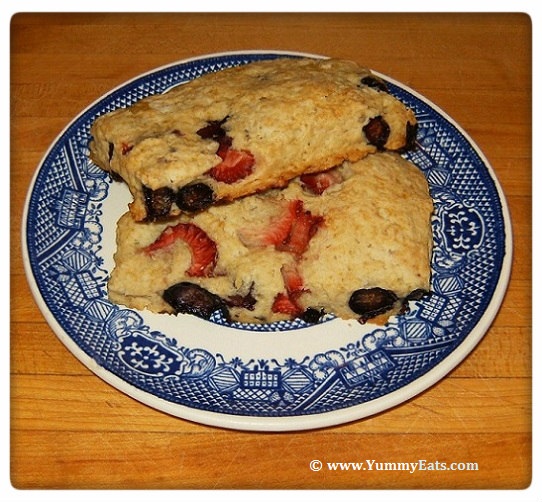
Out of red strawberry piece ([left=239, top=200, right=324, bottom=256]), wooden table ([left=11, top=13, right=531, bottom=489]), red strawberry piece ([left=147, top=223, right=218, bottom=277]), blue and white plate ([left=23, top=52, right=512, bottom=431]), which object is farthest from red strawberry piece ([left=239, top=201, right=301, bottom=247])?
wooden table ([left=11, top=13, right=531, bottom=489])

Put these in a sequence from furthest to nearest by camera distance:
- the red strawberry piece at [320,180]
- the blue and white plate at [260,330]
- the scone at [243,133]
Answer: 1. the red strawberry piece at [320,180]
2. the scone at [243,133]
3. the blue and white plate at [260,330]

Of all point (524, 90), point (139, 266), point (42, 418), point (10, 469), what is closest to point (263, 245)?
point (139, 266)

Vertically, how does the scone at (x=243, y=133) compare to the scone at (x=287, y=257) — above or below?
above

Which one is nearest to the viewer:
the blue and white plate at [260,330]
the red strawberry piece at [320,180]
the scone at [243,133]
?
the blue and white plate at [260,330]

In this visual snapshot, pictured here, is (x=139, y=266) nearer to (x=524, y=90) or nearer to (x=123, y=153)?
(x=123, y=153)

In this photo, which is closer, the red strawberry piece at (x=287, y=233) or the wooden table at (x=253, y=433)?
the wooden table at (x=253, y=433)

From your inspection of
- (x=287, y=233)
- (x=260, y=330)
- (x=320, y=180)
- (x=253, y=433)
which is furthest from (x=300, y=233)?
(x=253, y=433)

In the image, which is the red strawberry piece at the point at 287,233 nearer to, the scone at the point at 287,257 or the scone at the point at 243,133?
the scone at the point at 287,257

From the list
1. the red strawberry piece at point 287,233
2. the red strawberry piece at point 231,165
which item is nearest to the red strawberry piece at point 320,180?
the red strawberry piece at point 287,233
